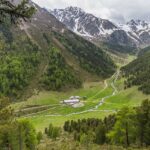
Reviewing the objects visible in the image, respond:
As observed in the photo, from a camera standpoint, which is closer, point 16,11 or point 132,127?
point 16,11

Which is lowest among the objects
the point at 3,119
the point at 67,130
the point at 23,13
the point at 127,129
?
the point at 67,130

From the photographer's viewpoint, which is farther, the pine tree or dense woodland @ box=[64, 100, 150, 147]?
dense woodland @ box=[64, 100, 150, 147]

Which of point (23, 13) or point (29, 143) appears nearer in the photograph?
point (23, 13)

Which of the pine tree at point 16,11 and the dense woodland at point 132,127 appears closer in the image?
the pine tree at point 16,11

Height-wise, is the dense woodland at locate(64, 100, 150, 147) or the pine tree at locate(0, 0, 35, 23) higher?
the pine tree at locate(0, 0, 35, 23)

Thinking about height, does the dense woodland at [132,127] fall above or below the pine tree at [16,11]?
below

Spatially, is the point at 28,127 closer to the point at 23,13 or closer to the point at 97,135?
the point at 97,135

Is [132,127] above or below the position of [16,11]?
below

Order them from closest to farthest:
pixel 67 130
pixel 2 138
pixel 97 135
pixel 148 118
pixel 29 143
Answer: pixel 148 118
pixel 2 138
pixel 29 143
pixel 97 135
pixel 67 130

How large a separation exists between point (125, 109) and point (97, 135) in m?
33.1

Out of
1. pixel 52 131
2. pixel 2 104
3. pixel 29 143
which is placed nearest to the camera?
pixel 2 104

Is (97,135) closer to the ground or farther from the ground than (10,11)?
closer to the ground

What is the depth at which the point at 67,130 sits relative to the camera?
175m

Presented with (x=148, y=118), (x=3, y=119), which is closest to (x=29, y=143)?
(x=148, y=118)
